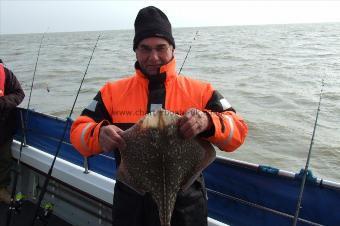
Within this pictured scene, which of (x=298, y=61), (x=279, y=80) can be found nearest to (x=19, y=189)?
(x=279, y=80)

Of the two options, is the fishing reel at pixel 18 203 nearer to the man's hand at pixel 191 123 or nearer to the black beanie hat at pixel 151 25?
the black beanie hat at pixel 151 25

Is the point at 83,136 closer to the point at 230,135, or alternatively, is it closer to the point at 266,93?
the point at 230,135

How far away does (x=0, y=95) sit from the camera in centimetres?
503

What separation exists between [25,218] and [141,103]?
3.43 meters

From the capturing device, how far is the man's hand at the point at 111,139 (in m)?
2.19

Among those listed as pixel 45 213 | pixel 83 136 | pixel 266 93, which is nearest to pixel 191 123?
pixel 83 136

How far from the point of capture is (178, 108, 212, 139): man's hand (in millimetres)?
2041

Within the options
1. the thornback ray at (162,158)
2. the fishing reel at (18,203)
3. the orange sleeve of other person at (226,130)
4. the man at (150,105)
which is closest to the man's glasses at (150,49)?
the man at (150,105)

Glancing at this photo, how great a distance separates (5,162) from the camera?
206 inches

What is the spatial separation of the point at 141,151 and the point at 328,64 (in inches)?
796

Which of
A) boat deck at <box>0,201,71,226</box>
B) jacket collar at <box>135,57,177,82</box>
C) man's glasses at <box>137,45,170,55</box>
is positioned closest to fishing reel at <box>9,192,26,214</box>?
boat deck at <box>0,201,71,226</box>

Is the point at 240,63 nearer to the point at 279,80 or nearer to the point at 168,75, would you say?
the point at 279,80

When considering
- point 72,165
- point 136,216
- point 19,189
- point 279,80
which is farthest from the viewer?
point 279,80

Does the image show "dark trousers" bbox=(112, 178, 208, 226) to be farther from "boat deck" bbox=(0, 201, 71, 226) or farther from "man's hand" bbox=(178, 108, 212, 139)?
"boat deck" bbox=(0, 201, 71, 226)
